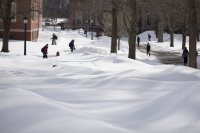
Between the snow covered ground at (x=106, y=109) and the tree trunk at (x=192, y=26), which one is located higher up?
the tree trunk at (x=192, y=26)

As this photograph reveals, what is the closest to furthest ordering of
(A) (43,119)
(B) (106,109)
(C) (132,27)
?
(A) (43,119), (B) (106,109), (C) (132,27)

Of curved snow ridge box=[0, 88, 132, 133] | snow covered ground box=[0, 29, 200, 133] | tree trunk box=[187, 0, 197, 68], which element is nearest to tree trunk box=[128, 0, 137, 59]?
tree trunk box=[187, 0, 197, 68]

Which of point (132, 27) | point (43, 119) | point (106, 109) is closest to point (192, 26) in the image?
point (132, 27)

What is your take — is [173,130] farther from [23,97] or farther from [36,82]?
[36,82]

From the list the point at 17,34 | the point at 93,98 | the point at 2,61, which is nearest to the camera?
the point at 93,98

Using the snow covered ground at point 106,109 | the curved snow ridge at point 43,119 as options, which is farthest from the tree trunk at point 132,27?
the curved snow ridge at point 43,119

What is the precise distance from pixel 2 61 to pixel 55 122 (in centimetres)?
1646

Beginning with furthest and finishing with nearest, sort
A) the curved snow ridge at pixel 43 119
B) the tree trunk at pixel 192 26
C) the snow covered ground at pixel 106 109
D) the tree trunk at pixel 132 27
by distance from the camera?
the tree trunk at pixel 132 27 < the tree trunk at pixel 192 26 < the snow covered ground at pixel 106 109 < the curved snow ridge at pixel 43 119

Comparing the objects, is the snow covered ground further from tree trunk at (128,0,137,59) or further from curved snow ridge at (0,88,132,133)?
tree trunk at (128,0,137,59)

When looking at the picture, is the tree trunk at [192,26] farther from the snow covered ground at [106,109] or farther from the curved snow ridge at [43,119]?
the curved snow ridge at [43,119]

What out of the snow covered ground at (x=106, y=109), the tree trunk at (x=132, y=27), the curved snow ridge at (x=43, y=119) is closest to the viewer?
the curved snow ridge at (x=43, y=119)

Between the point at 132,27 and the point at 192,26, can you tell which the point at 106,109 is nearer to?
the point at 192,26

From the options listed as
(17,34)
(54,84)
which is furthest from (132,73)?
(17,34)

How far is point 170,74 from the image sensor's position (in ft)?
36.4
